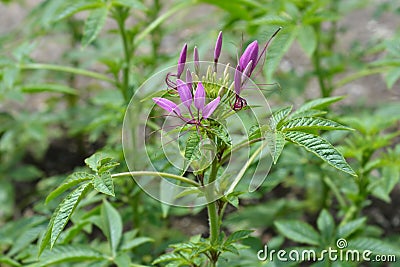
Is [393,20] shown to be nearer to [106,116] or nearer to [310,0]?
[310,0]

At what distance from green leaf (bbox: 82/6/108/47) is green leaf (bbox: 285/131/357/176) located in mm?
849

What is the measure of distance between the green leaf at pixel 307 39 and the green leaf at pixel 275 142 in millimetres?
791

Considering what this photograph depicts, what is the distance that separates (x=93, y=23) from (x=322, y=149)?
0.93 m

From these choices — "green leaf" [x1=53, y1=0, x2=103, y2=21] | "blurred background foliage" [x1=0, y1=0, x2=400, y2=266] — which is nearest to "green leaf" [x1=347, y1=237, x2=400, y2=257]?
"blurred background foliage" [x1=0, y1=0, x2=400, y2=266]

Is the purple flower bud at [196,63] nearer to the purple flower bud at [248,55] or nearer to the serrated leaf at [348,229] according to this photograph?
the purple flower bud at [248,55]

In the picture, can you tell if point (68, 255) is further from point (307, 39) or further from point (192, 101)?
point (307, 39)

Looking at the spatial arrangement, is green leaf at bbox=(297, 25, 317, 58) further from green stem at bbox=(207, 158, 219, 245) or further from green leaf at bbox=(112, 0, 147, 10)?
green stem at bbox=(207, 158, 219, 245)

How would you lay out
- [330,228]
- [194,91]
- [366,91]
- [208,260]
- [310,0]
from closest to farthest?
1. [194,91]
2. [208,260]
3. [330,228]
4. [310,0]
5. [366,91]

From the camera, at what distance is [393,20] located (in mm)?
3559

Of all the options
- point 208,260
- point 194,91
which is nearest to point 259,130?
point 194,91

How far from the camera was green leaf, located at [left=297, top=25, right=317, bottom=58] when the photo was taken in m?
1.89

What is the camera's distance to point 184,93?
3.52ft

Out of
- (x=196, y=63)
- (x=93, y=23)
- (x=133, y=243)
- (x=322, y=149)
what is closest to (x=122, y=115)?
(x=93, y=23)

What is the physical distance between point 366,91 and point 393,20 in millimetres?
651
